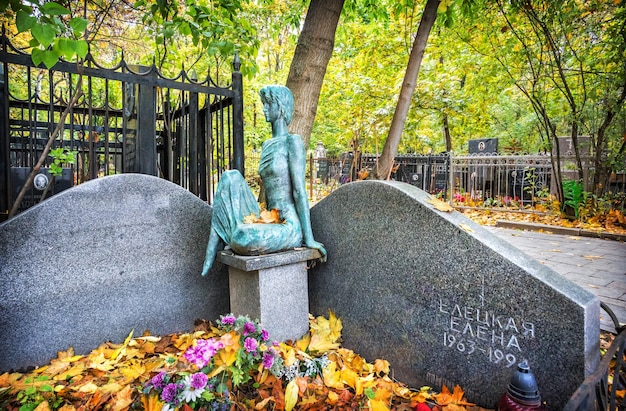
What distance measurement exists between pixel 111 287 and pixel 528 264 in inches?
112

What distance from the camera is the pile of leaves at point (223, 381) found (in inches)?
79.2

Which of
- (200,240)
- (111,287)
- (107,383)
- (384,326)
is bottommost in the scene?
(107,383)

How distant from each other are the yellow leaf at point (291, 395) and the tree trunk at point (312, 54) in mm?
3189

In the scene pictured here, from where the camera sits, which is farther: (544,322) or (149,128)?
(149,128)

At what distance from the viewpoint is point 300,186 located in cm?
296

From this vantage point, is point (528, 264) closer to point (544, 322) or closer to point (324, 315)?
point (544, 322)

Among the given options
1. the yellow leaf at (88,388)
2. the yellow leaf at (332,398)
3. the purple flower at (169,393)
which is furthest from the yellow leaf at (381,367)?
the yellow leaf at (88,388)

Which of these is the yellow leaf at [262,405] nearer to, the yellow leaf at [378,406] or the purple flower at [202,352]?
the purple flower at [202,352]

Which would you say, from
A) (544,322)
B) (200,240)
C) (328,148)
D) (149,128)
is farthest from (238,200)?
(328,148)

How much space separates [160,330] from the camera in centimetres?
310

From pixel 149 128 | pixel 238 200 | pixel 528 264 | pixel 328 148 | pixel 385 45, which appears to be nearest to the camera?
pixel 528 264

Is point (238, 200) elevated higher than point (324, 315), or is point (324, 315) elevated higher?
point (238, 200)

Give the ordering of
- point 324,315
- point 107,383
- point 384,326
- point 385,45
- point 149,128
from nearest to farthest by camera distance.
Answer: point 107,383, point 384,326, point 324,315, point 149,128, point 385,45

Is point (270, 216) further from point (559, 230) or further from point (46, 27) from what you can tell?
point (559, 230)
